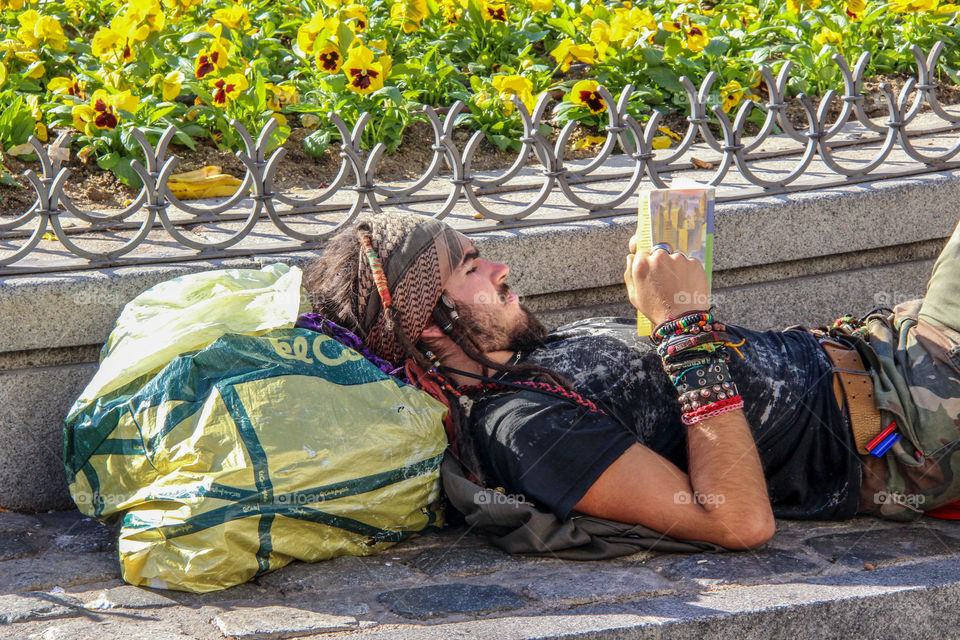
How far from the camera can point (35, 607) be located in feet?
7.47

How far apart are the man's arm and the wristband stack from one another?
46mm

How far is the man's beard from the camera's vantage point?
9.11 ft

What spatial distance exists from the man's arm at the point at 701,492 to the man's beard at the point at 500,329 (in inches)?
19.0

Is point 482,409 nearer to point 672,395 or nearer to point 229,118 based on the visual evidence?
point 672,395

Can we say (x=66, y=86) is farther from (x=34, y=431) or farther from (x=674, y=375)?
(x=674, y=375)

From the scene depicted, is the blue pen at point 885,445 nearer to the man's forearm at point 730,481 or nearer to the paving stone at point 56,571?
the man's forearm at point 730,481

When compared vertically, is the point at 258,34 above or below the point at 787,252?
above

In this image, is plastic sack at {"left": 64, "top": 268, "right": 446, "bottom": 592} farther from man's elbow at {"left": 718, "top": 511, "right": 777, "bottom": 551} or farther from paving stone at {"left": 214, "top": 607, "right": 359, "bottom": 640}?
man's elbow at {"left": 718, "top": 511, "right": 777, "bottom": 551}

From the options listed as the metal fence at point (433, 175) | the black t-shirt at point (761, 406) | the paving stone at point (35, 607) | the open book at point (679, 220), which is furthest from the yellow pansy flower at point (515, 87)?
the paving stone at point (35, 607)

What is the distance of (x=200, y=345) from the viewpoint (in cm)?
257

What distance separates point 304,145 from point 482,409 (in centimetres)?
187

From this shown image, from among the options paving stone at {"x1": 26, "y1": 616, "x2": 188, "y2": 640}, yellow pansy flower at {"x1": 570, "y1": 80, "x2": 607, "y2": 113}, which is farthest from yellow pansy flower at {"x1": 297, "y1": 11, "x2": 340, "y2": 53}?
paving stone at {"x1": 26, "y1": 616, "x2": 188, "y2": 640}

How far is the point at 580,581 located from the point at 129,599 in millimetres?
1018

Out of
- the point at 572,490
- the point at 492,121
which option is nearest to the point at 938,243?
the point at 492,121
